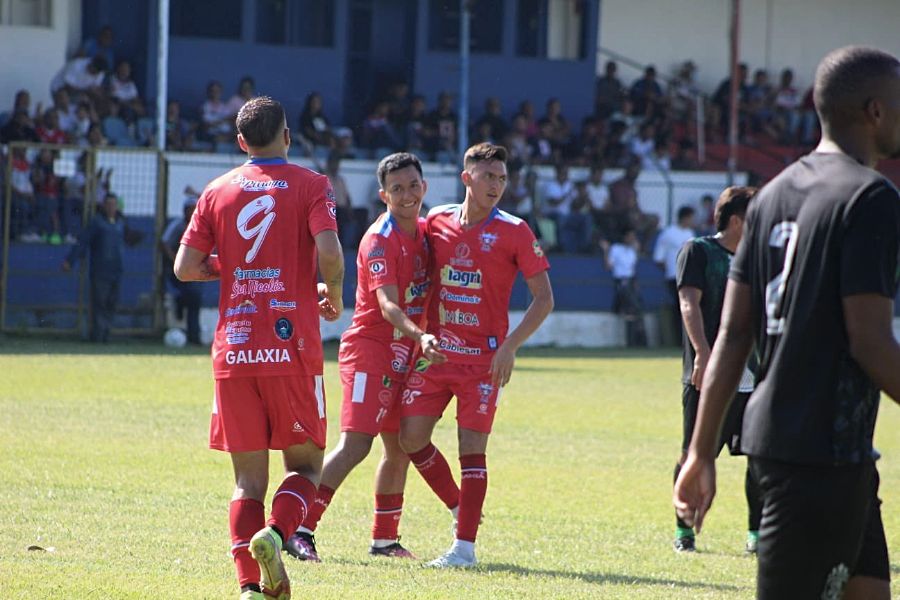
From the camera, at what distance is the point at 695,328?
8164mm

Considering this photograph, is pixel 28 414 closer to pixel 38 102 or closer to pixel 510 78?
pixel 38 102

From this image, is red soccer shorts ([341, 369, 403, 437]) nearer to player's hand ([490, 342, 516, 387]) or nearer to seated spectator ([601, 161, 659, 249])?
player's hand ([490, 342, 516, 387])

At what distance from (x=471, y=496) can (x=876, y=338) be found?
4099 millimetres

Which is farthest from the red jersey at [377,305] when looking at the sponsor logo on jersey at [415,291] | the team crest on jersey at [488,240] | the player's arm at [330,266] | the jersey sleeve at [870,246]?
the jersey sleeve at [870,246]

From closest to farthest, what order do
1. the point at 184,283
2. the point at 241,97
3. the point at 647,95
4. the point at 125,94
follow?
the point at 184,283 < the point at 125,94 < the point at 241,97 < the point at 647,95

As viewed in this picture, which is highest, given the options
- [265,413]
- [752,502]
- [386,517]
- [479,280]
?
[479,280]

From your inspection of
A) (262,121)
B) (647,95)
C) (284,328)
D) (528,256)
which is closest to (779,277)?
(284,328)

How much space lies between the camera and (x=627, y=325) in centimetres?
2803

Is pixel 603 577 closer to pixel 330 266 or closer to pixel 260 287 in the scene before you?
pixel 330 266

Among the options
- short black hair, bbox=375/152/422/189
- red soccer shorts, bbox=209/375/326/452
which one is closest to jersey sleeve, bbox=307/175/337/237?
red soccer shorts, bbox=209/375/326/452

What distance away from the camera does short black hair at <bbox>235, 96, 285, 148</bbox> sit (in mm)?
6262

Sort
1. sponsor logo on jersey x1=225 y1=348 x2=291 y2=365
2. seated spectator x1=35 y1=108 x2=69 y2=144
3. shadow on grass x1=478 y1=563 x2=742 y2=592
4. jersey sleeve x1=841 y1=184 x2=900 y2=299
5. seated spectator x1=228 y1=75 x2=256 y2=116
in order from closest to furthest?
jersey sleeve x1=841 y1=184 x2=900 y2=299 → sponsor logo on jersey x1=225 y1=348 x2=291 y2=365 → shadow on grass x1=478 y1=563 x2=742 y2=592 → seated spectator x1=35 y1=108 x2=69 y2=144 → seated spectator x1=228 y1=75 x2=256 y2=116

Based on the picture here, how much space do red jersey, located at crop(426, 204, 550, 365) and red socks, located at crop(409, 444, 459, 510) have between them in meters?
0.61

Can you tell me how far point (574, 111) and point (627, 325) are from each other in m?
6.96
